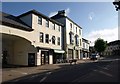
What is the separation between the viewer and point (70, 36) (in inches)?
1886

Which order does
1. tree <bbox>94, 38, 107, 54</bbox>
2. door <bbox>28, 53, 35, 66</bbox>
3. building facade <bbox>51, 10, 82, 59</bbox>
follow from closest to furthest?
door <bbox>28, 53, 35, 66</bbox> < building facade <bbox>51, 10, 82, 59</bbox> < tree <bbox>94, 38, 107, 54</bbox>

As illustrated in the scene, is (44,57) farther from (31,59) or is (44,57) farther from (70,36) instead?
(70,36)

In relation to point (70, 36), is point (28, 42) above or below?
below

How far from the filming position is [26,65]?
104 ft

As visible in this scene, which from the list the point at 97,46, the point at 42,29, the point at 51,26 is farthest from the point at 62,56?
the point at 97,46

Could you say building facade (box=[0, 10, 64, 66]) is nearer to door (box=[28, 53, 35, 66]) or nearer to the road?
door (box=[28, 53, 35, 66])

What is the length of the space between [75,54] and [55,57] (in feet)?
48.6

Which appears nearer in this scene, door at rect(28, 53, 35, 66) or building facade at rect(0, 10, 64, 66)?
building facade at rect(0, 10, 64, 66)

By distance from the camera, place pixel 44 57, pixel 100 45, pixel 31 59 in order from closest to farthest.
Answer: pixel 31 59
pixel 44 57
pixel 100 45

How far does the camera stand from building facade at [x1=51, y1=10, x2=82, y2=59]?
44.7 meters

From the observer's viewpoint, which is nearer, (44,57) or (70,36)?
(44,57)

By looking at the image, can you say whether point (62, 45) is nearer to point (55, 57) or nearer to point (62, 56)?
point (62, 56)

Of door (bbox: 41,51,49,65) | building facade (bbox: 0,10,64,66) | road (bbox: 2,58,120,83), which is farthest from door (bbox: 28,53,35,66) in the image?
road (bbox: 2,58,120,83)

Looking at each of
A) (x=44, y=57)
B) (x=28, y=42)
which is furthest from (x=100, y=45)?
(x=28, y=42)
